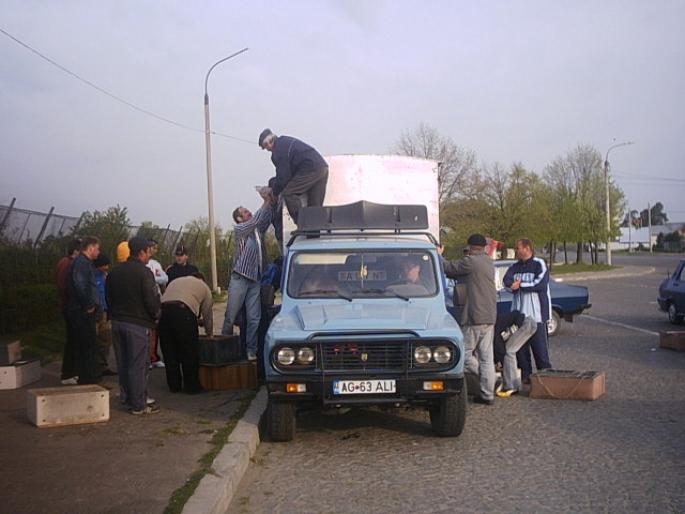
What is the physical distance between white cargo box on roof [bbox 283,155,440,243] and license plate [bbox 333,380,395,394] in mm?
3530

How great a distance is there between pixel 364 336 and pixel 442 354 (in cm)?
75

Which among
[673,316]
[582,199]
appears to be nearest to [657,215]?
[582,199]

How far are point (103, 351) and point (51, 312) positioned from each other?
16.8 feet

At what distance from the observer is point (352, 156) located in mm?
10523

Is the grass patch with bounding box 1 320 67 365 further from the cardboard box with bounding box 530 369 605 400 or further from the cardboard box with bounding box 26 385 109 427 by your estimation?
the cardboard box with bounding box 530 369 605 400

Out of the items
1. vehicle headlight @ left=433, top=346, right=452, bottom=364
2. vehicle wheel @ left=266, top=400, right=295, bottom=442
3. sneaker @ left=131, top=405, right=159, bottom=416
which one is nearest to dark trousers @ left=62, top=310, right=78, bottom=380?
sneaker @ left=131, top=405, right=159, bottom=416

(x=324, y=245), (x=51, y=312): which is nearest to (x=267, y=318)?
(x=324, y=245)

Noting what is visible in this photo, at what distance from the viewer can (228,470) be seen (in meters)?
6.35

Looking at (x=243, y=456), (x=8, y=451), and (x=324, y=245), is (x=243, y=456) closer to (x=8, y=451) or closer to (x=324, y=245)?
(x=8, y=451)

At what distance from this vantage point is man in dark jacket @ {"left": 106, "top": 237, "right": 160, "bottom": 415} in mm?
8516

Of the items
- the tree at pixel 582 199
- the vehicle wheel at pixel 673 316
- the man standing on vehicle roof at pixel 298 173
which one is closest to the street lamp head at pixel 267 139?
the man standing on vehicle roof at pixel 298 173

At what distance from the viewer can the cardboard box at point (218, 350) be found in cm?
999

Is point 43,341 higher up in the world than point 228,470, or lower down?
higher up

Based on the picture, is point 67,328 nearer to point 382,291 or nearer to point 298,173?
point 298,173
